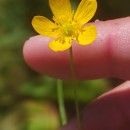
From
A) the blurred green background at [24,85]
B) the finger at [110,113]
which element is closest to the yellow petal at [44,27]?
the finger at [110,113]

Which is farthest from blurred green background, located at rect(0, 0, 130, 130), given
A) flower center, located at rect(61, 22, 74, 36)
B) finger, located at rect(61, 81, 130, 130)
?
flower center, located at rect(61, 22, 74, 36)

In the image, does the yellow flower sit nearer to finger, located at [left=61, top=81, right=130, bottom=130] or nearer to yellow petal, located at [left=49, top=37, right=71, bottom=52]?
yellow petal, located at [left=49, top=37, right=71, bottom=52]

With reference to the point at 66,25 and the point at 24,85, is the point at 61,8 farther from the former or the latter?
the point at 24,85

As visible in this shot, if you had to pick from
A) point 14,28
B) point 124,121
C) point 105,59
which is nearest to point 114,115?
point 124,121

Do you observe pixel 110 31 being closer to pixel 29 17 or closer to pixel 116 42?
pixel 116 42

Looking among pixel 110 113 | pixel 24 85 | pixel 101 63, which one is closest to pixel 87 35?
pixel 101 63

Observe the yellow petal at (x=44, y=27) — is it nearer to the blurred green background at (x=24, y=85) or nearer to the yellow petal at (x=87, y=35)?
the yellow petal at (x=87, y=35)
